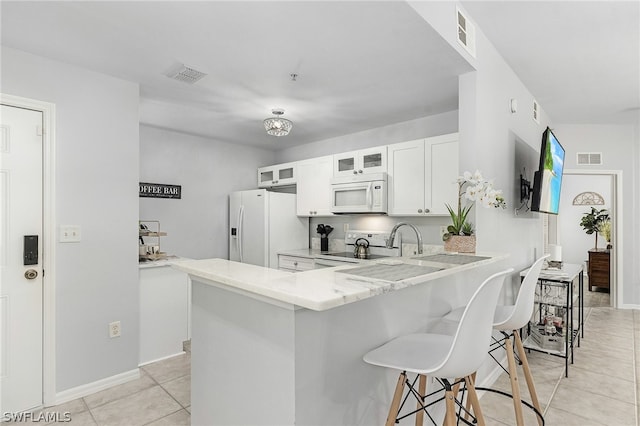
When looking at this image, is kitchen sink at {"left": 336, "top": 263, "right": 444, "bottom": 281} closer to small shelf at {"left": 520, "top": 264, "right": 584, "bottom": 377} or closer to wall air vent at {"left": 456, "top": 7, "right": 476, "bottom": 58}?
wall air vent at {"left": 456, "top": 7, "right": 476, "bottom": 58}

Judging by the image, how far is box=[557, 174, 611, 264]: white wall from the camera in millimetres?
7715

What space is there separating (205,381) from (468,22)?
2.70 metres

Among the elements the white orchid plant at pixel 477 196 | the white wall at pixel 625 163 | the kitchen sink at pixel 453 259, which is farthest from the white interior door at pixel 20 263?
the white wall at pixel 625 163

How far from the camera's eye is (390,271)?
5.13 ft

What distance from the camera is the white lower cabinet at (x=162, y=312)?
3.15 meters

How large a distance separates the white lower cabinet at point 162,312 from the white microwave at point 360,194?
1909mm

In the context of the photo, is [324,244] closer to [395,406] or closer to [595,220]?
[395,406]

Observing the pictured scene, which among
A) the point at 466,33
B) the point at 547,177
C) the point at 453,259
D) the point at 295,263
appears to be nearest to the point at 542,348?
the point at 547,177

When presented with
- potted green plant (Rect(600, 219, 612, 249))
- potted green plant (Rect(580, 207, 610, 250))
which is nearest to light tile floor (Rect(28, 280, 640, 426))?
potted green plant (Rect(580, 207, 610, 250))

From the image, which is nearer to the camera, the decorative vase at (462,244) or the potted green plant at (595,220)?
the decorative vase at (462,244)

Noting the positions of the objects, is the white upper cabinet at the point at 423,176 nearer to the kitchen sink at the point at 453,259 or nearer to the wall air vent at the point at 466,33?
the wall air vent at the point at 466,33

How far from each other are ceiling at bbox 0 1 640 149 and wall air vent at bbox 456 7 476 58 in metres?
0.06

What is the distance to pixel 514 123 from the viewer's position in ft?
10.6

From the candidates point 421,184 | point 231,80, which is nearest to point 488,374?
point 421,184
